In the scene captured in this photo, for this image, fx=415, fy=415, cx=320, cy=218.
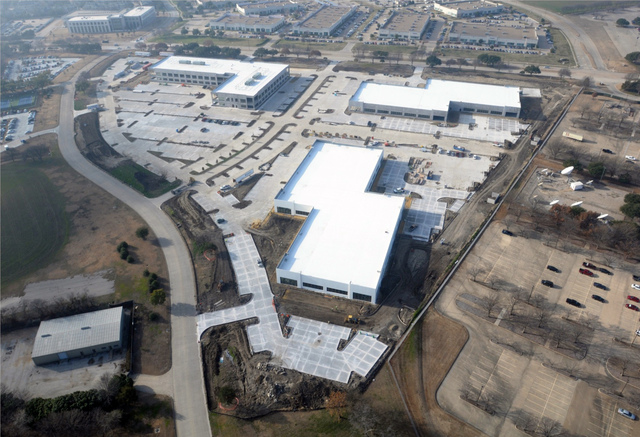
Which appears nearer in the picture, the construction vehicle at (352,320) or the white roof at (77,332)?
the white roof at (77,332)

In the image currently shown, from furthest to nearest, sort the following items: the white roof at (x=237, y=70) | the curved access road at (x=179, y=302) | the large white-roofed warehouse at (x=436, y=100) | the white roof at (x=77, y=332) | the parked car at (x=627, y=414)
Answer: the white roof at (x=237, y=70), the large white-roofed warehouse at (x=436, y=100), the white roof at (x=77, y=332), the curved access road at (x=179, y=302), the parked car at (x=627, y=414)

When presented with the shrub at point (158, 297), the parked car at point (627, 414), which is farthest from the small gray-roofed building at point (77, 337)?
the parked car at point (627, 414)

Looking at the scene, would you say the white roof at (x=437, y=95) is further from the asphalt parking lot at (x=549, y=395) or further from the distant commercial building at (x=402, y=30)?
the asphalt parking lot at (x=549, y=395)

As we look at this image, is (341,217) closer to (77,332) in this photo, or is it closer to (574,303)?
(574,303)

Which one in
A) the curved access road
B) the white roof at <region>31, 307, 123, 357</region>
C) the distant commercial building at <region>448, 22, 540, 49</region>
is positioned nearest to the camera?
the curved access road

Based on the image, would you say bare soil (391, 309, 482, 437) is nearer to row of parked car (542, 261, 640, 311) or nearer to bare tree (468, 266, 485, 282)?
bare tree (468, 266, 485, 282)

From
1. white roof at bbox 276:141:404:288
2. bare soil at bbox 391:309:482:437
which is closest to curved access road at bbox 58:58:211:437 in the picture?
white roof at bbox 276:141:404:288

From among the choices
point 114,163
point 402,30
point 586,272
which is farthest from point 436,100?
point 114,163
